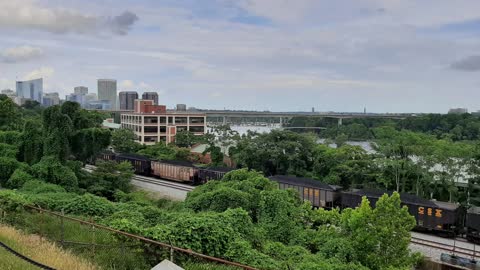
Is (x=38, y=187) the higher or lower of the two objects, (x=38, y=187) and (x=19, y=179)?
the lower

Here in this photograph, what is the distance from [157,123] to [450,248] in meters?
60.7

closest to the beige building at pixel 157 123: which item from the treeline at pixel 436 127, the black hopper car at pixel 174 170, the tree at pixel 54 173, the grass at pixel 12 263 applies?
the black hopper car at pixel 174 170

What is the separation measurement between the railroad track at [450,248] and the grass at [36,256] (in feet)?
66.8

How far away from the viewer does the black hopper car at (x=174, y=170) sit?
124 feet

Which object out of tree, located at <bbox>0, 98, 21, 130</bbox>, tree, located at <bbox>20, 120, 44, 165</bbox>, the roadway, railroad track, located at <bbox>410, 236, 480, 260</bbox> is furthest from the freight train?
tree, located at <bbox>0, 98, 21, 130</bbox>

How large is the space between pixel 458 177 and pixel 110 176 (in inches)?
1167

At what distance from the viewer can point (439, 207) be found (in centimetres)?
2494

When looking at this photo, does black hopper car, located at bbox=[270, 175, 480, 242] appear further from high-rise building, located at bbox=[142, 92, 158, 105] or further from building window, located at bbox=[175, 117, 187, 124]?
high-rise building, located at bbox=[142, 92, 158, 105]

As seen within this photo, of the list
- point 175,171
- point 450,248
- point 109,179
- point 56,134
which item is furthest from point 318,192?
point 56,134

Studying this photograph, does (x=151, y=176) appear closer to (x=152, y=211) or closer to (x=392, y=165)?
(x=392, y=165)

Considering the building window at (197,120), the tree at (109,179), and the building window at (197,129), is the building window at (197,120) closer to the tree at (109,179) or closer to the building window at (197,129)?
the building window at (197,129)

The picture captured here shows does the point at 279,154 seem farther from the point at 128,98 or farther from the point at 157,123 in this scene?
the point at 128,98

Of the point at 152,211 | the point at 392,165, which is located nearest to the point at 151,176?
the point at 392,165

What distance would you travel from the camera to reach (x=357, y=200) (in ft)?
93.2
